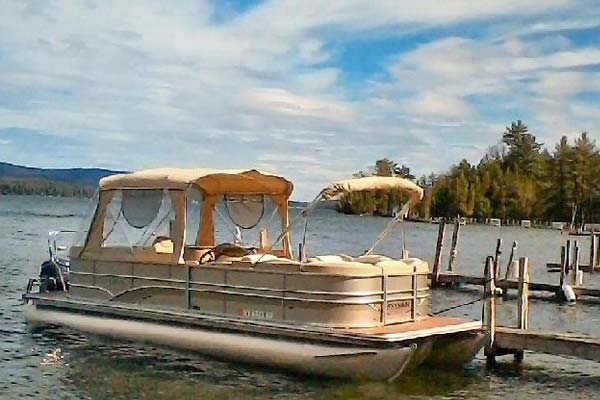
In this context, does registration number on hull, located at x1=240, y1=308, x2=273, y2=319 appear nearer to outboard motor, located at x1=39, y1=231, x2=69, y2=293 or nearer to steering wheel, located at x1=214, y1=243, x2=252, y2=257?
steering wheel, located at x1=214, y1=243, x2=252, y2=257

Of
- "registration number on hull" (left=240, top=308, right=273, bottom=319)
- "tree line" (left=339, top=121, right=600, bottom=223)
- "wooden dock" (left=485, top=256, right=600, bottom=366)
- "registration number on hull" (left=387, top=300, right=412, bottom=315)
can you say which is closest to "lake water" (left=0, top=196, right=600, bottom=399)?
"wooden dock" (left=485, top=256, right=600, bottom=366)

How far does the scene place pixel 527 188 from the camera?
431 ft

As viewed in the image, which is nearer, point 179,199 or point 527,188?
point 179,199

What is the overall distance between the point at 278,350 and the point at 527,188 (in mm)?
119970

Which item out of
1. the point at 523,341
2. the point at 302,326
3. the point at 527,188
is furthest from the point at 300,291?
the point at 527,188

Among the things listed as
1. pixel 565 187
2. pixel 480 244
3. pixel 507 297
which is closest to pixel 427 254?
pixel 480 244


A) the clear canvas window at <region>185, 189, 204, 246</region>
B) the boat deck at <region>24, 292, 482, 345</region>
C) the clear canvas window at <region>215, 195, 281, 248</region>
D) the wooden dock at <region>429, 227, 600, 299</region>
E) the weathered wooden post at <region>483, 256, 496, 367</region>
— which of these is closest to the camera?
the boat deck at <region>24, 292, 482, 345</region>

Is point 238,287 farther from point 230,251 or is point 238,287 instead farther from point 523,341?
point 523,341

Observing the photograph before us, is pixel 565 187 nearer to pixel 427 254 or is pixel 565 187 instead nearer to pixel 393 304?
pixel 427 254

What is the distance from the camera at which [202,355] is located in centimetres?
1731

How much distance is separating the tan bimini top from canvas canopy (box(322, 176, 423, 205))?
277 cm

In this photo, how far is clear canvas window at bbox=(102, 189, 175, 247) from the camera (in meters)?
18.6

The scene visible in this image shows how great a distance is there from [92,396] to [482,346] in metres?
7.21

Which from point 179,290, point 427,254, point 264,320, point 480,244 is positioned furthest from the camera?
point 480,244
